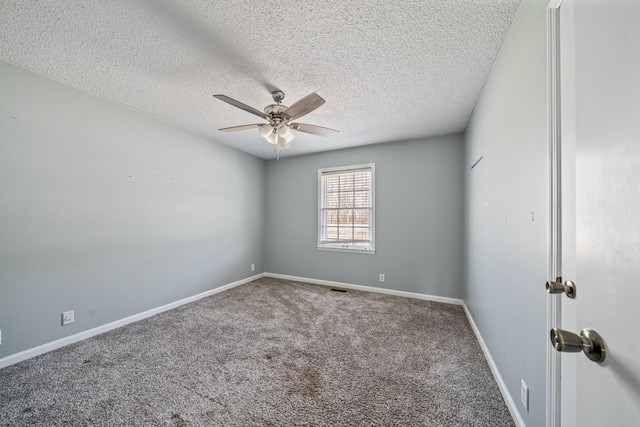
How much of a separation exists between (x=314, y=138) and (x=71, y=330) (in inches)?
138

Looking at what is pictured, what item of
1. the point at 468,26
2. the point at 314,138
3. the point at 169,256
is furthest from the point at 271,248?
the point at 468,26

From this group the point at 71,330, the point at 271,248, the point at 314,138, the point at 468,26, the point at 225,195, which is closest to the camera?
the point at 468,26

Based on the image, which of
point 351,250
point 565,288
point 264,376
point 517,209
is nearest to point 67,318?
point 264,376

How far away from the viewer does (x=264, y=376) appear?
181 cm

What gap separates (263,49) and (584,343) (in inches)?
86.7

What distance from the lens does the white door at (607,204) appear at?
46cm

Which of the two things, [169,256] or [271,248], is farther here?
[271,248]

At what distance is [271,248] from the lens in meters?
4.74

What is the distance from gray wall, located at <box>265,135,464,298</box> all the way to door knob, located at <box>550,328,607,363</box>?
3041mm

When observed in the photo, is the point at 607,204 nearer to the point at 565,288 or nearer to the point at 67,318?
the point at 565,288

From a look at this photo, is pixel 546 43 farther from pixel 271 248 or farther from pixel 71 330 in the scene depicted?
pixel 271 248

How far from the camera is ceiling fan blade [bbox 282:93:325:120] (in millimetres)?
1781

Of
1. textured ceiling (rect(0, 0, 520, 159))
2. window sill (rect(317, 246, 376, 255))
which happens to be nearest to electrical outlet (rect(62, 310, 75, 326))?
textured ceiling (rect(0, 0, 520, 159))

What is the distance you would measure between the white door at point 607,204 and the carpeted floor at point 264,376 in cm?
111
